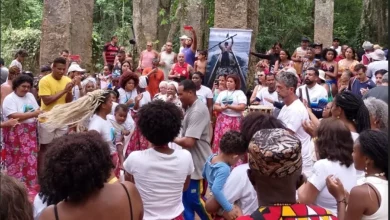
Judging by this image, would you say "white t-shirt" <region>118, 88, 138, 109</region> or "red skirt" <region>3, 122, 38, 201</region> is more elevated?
"white t-shirt" <region>118, 88, 138, 109</region>

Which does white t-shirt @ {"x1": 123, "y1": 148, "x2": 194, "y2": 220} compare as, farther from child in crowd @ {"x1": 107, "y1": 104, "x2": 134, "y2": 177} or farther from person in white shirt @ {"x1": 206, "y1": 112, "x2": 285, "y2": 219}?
child in crowd @ {"x1": 107, "y1": 104, "x2": 134, "y2": 177}

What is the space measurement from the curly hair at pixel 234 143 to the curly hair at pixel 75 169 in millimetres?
1544

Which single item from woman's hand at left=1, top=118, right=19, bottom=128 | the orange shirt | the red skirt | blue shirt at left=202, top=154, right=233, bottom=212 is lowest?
the red skirt

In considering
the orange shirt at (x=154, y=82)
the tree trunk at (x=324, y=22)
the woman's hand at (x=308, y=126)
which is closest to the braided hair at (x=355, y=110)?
the woman's hand at (x=308, y=126)

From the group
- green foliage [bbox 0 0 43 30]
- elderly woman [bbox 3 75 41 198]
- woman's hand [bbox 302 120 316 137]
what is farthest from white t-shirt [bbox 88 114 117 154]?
green foliage [bbox 0 0 43 30]

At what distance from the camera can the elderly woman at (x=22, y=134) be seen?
825 cm

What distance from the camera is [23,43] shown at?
24.9 meters

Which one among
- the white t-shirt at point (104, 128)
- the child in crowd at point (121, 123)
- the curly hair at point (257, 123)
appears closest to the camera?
the curly hair at point (257, 123)

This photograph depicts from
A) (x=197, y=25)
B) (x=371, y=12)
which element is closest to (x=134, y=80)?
(x=197, y=25)

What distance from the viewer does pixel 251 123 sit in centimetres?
447

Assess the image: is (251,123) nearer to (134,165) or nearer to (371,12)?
(134,165)

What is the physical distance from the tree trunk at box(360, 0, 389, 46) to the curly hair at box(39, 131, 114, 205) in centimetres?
1952

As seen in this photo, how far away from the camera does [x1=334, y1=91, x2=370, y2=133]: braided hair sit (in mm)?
5527

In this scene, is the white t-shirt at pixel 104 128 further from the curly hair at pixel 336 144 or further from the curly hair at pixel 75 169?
the curly hair at pixel 75 169
